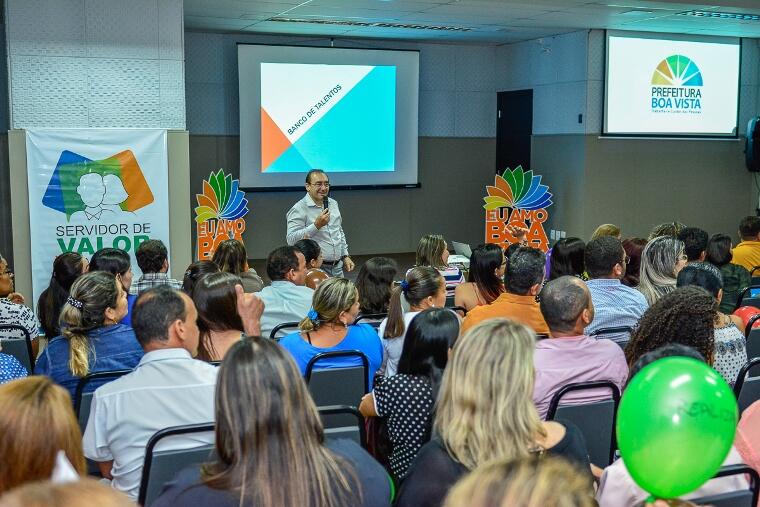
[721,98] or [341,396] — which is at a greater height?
[721,98]

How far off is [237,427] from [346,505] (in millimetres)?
307

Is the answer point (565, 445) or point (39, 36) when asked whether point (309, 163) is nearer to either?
point (39, 36)

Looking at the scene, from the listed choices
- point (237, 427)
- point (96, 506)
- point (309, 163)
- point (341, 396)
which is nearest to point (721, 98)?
point (309, 163)

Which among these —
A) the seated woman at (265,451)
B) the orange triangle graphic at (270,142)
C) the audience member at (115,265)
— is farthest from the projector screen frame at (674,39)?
the seated woman at (265,451)

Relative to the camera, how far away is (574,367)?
3.13 m

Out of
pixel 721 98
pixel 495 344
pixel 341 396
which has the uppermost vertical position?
pixel 721 98

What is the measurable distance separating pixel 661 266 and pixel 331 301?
2.13 meters

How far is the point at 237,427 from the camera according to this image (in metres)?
1.87

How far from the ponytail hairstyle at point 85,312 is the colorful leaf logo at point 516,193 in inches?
240

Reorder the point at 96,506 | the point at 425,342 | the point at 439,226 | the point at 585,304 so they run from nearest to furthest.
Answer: the point at 96,506 → the point at 425,342 → the point at 585,304 → the point at 439,226

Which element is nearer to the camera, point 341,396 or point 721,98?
point 341,396

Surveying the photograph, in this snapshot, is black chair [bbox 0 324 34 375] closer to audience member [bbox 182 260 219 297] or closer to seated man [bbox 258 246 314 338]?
audience member [bbox 182 260 219 297]

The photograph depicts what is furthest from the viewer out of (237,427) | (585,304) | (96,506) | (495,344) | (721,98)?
(721,98)

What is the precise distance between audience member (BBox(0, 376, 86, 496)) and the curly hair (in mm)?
2210
